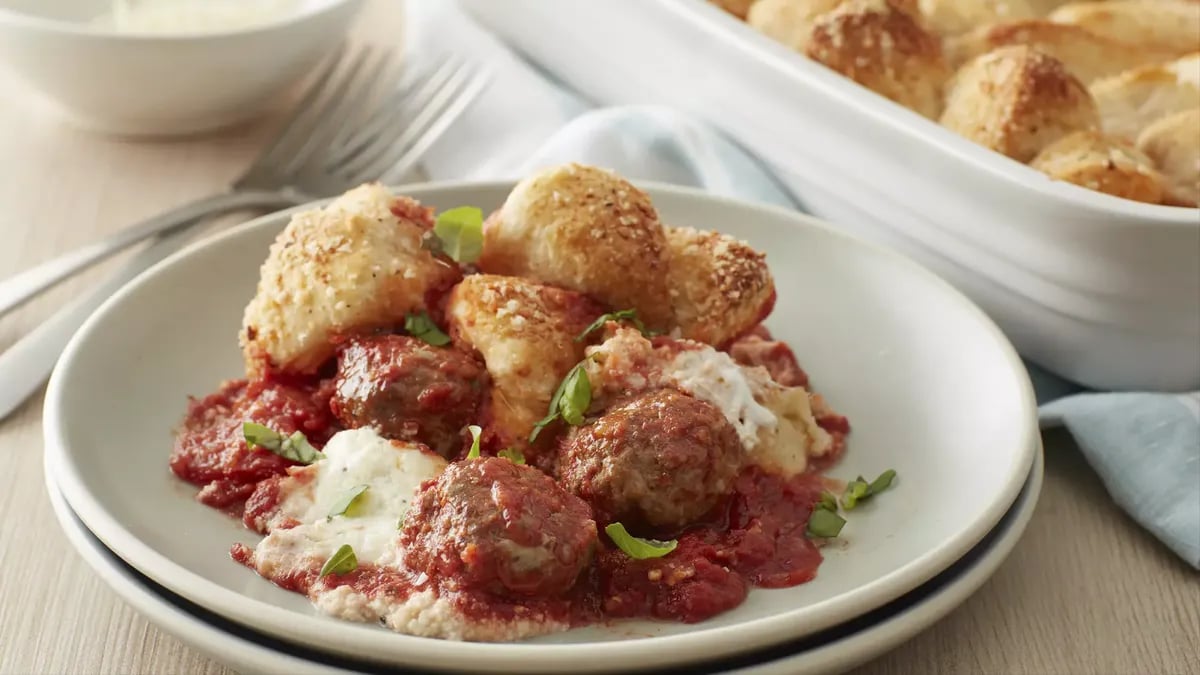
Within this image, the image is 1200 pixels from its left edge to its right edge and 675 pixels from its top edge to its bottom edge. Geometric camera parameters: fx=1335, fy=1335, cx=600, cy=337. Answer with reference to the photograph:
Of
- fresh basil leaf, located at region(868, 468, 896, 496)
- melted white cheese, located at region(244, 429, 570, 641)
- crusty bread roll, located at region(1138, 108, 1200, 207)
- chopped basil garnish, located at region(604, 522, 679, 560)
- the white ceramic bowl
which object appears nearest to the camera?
melted white cheese, located at region(244, 429, 570, 641)

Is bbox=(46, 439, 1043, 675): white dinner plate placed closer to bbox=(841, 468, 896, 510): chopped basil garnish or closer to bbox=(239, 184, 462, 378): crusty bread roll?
bbox=(841, 468, 896, 510): chopped basil garnish

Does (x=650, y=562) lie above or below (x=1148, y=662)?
above

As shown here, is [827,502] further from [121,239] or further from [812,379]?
[121,239]

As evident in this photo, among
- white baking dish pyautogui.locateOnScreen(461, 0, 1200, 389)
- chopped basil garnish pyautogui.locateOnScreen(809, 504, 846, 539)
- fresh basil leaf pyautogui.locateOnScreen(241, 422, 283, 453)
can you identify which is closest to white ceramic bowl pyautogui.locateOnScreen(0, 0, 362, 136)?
white baking dish pyautogui.locateOnScreen(461, 0, 1200, 389)

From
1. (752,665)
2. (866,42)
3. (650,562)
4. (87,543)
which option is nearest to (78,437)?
(87,543)

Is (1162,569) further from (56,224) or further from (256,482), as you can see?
(56,224)

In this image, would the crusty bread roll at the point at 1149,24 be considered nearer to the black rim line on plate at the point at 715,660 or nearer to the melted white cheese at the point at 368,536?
the black rim line on plate at the point at 715,660
